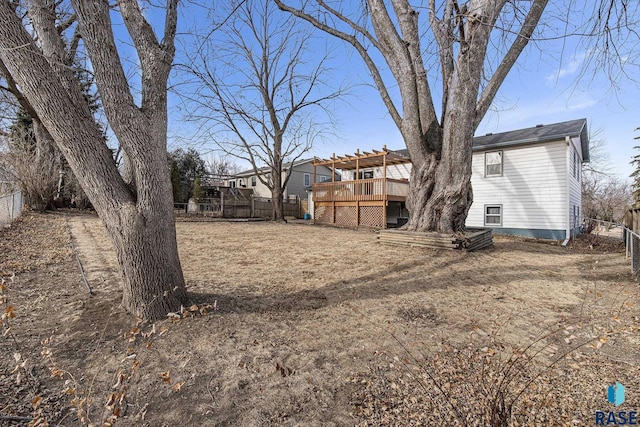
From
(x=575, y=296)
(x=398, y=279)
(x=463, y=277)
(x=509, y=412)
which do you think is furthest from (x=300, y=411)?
(x=575, y=296)

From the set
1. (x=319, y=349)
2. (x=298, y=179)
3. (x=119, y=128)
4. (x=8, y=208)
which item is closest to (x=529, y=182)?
(x=319, y=349)

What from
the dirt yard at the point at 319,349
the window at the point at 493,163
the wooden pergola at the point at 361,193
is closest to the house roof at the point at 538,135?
the window at the point at 493,163

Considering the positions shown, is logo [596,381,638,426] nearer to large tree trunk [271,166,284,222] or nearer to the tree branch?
the tree branch

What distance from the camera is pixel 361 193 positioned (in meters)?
14.1

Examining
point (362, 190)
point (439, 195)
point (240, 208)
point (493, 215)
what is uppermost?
point (362, 190)

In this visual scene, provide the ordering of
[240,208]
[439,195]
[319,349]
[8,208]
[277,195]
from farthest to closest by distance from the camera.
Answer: [240,208] < [277,195] < [8,208] < [439,195] < [319,349]

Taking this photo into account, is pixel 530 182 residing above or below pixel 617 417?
above

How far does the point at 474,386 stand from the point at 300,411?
1.15m

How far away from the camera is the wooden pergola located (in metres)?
13.4

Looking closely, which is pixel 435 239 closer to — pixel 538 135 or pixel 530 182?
pixel 530 182

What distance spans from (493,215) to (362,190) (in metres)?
5.63

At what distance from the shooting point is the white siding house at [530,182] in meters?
10.4

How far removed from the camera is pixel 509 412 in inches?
56.7

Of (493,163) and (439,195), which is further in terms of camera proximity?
(493,163)
